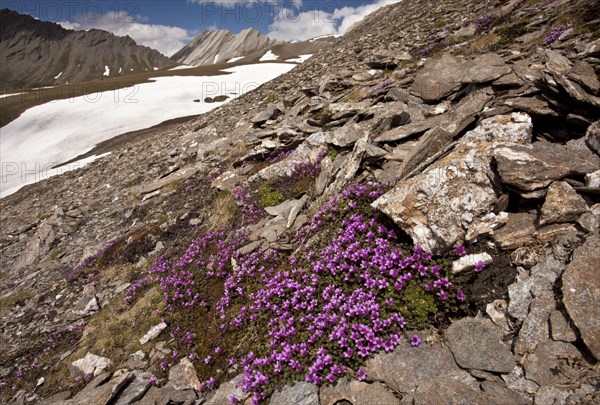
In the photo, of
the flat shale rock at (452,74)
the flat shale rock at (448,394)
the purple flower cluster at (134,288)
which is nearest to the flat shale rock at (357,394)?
the flat shale rock at (448,394)

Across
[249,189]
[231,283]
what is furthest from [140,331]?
[249,189]

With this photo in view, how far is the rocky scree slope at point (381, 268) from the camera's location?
4730mm

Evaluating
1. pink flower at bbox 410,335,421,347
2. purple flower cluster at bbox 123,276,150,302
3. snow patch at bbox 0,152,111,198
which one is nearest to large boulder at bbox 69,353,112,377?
purple flower cluster at bbox 123,276,150,302

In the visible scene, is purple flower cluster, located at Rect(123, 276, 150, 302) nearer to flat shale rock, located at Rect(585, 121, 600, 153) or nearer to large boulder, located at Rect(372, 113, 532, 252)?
large boulder, located at Rect(372, 113, 532, 252)

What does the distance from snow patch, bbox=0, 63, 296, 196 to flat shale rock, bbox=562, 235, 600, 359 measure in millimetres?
46274

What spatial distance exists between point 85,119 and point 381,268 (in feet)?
217

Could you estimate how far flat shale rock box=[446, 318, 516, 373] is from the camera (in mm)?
4444

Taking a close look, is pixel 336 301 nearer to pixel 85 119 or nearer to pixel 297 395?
pixel 297 395

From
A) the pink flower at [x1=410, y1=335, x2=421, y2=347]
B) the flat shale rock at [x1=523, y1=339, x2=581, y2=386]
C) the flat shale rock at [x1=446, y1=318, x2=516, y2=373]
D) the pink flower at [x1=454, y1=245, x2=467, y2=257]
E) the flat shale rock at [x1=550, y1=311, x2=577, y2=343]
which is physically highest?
the pink flower at [x1=454, y1=245, x2=467, y2=257]

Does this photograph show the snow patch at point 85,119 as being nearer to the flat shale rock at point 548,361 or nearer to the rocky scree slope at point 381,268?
the rocky scree slope at point 381,268

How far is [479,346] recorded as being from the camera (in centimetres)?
467

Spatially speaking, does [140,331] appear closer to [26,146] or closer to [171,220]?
[171,220]

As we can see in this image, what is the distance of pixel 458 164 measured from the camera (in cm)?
626

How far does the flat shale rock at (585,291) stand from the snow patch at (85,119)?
4627cm
